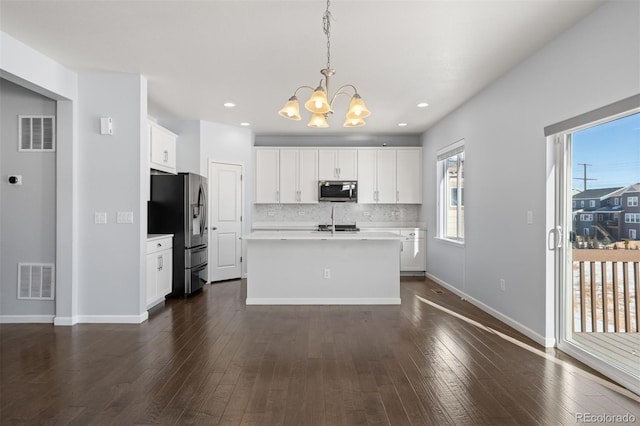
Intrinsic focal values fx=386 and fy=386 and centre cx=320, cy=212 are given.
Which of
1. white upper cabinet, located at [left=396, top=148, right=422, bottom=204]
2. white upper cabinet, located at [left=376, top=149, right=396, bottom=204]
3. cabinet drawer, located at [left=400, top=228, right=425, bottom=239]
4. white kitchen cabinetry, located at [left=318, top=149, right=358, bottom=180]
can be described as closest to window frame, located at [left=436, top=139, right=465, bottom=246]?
cabinet drawer, located at [left=400, top=228, right=425, bottom=239]

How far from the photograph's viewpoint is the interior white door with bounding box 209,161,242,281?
647 cm

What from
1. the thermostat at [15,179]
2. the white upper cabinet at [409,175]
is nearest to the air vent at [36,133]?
the thermostat at [15,179]

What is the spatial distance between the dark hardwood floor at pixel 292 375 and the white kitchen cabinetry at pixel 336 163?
3523mm

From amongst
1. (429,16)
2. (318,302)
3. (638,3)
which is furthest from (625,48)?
(318,302)

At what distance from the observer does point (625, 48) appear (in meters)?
2.57

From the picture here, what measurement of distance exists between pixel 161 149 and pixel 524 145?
4509 mm

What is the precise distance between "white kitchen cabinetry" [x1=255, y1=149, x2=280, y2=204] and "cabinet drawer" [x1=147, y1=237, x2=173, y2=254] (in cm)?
233

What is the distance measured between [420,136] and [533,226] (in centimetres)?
418

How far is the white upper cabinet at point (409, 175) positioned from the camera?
736 centimetres

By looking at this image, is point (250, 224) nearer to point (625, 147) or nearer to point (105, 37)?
point (105, 37)

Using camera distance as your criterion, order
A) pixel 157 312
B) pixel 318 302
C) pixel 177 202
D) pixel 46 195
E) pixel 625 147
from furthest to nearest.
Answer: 1. pixel 177 202
2. pixel 318 302
3. pixel 157 312
4. pixel 46 195
5. pixel 625 147

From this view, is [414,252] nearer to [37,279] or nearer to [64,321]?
[64,321]

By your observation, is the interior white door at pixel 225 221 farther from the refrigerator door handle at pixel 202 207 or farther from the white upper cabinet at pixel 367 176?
the white upper cabinet at pixel 367 176

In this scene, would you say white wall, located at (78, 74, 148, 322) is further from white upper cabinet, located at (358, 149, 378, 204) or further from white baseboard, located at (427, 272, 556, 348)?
white upper cabinet, located at (358, 149, 378, 204)
